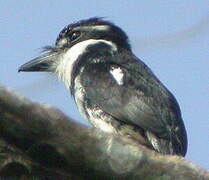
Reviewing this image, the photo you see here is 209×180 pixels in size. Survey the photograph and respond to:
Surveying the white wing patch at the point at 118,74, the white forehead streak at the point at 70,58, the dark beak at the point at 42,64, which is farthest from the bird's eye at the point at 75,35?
the white wing patch at the point at 118,74

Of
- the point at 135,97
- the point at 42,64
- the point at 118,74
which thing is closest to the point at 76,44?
the point at 42,64

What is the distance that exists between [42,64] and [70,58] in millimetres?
328

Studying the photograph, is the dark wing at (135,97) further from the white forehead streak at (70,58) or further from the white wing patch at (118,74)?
the white forehead streak at (70,58)

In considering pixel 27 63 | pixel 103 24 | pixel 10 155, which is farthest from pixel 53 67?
pixel 10 155

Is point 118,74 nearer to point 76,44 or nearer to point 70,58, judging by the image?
point 70,58

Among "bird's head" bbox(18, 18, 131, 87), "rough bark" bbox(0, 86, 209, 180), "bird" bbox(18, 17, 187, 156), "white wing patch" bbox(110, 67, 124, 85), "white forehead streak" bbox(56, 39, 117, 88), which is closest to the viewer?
"rough bark" bbox(0, 86, 209, 180)

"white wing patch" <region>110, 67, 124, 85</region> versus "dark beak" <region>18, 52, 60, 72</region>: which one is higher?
"dark beak" <region>18, 52, 60, 72</region>

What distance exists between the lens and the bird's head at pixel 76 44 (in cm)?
618

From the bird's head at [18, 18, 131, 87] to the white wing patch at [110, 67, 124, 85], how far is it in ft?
1.50

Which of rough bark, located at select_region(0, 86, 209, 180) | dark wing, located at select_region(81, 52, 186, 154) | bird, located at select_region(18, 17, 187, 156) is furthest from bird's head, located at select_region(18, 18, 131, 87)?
rough bark, located at select_region(0, 86, 209, 180)

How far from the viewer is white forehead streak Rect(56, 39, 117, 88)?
6.05 m

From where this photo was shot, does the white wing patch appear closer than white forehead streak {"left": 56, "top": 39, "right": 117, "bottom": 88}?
Yes

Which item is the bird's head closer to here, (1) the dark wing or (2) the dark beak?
(2) the dark beak

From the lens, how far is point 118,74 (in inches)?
221
